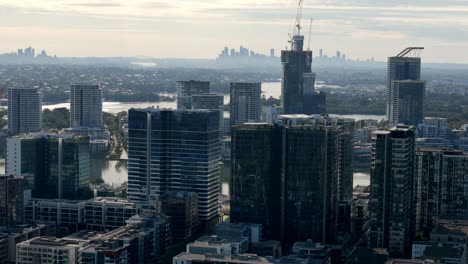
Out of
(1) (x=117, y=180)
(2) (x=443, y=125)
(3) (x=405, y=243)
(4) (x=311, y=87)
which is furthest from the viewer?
(4) (x=311, y=87)

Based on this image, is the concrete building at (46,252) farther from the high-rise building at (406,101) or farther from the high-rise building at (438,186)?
the high-rise building at (406,101)

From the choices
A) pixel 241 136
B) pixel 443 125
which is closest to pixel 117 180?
pixel 241 136

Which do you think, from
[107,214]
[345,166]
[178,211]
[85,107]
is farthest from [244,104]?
[178,211]

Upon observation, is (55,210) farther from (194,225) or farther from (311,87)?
(311,87)

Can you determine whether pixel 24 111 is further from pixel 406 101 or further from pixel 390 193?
pixel 390 193

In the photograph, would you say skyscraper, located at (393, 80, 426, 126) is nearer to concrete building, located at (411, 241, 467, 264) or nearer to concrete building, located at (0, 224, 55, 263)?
concrete building, located at (411, 241, 467, 264)

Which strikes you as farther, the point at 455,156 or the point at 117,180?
the point at 117,180
